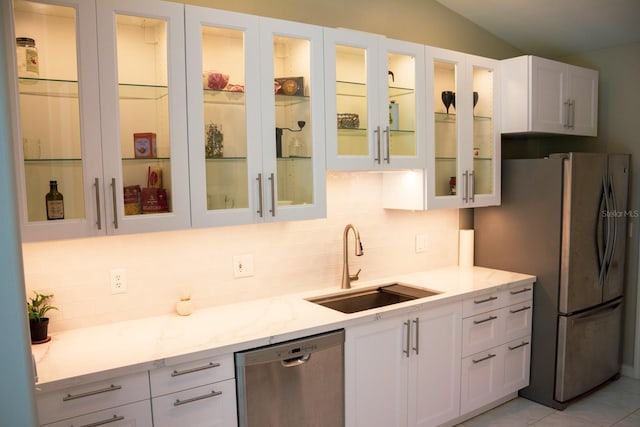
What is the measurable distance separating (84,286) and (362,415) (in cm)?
150

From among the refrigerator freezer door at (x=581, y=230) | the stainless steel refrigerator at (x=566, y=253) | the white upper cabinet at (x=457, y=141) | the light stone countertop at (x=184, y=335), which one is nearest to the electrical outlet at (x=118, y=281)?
the light stone countertop at (x=184, y=335)

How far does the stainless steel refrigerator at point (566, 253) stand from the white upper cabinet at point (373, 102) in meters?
0.94

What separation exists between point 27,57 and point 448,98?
7.58 ft

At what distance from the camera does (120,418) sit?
72.1 inches

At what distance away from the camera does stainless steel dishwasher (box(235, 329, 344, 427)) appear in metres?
2.09

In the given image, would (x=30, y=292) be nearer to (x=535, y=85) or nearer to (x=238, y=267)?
(x=238, y=267)

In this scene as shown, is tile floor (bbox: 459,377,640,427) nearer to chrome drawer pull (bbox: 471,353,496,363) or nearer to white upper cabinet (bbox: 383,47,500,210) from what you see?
chrome drawer pull (bbox: 471,353,496,363)

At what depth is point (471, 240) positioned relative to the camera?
366 cm

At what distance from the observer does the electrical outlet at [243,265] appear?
8.81ft

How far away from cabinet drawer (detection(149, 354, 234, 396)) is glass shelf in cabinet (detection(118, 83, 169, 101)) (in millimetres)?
1117

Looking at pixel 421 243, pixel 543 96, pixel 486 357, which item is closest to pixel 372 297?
pixel 421 243

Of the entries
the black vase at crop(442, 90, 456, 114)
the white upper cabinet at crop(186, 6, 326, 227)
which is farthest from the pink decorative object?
the black vase at crop(442, 90, 456, 114)

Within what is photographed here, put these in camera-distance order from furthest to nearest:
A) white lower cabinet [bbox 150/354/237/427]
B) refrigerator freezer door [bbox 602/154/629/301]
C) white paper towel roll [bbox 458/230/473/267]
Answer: white paper towel roll [bbox 458/230/473/267] < refrigerator freezer door [bbox 602/154/629/301] < white lower cabinet [bbox 150/354/237/427]

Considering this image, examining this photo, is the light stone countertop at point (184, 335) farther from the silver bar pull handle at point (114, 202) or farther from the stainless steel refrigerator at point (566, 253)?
the stainless steel refrigerator at point (566, 253)
